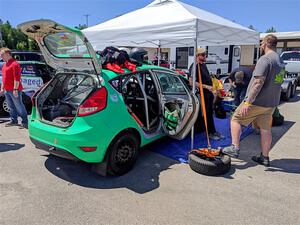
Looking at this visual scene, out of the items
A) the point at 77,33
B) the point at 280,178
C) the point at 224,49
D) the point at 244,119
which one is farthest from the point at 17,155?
the point at 224,49

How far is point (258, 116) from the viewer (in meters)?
4.04

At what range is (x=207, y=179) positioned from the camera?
12.0 ft

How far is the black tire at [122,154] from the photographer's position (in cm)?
347

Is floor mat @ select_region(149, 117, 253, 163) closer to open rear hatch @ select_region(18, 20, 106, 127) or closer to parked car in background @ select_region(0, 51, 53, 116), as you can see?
open rear hatch @ select_region(18, 20, 106, 127)

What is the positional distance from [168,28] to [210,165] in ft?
8.25

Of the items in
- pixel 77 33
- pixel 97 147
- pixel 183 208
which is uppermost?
pixel 77 33

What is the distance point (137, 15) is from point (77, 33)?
3.31m

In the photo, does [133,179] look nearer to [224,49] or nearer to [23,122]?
[23,122]

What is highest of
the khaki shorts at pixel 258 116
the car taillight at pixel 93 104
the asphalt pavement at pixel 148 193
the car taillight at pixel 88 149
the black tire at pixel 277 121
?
the car taillight at pixel 93 104

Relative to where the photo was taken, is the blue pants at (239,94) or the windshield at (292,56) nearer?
the blue pants at (239,94)

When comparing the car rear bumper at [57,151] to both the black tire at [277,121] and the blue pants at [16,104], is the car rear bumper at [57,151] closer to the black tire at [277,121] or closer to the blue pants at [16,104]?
the blue pants at [16,104]

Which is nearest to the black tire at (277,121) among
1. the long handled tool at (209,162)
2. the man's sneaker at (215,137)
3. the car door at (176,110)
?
the man's sneaker at (215,137)

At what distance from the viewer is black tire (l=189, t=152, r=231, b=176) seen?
12.2 ft

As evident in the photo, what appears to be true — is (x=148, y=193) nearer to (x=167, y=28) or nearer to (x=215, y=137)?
(x=215, y=137)
